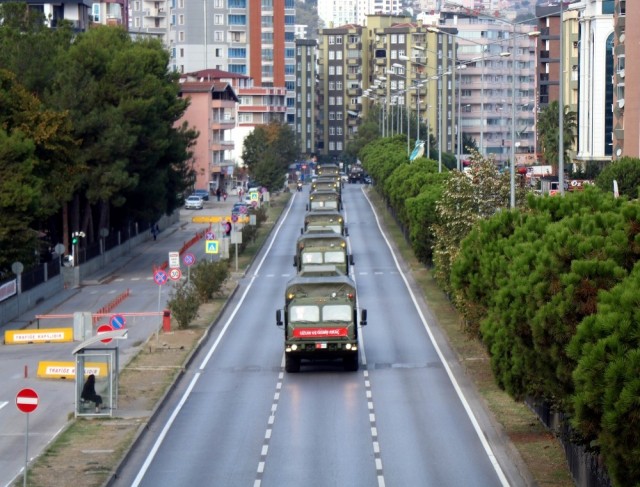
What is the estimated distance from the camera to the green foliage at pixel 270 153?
14475 centimetres

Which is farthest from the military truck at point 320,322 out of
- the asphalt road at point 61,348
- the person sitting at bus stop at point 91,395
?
the person sitting at bus stop at point 91,395

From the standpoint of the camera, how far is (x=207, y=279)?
223 ft

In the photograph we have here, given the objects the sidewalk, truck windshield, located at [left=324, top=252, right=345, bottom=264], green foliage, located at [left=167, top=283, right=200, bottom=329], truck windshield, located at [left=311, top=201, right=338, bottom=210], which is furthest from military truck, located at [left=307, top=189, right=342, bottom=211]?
green foliage, located at [left=167, top=283, right=200, bottom=329]

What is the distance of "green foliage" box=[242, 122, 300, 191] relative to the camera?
145 meters

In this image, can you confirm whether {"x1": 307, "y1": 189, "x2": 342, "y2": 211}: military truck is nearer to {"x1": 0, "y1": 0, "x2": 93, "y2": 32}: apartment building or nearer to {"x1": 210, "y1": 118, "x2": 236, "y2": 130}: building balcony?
{"x1": 0, "y1": 0, "x2": 93, "y2": 32}: apartment building

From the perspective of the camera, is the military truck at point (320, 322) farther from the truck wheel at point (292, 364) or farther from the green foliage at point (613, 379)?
the green foliage at point (613, 379)

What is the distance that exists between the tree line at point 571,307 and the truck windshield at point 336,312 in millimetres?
3700

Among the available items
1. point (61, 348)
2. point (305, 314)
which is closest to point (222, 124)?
point (61, 348)

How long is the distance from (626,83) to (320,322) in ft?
227

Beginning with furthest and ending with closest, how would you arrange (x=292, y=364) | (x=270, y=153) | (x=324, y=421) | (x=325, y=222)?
(x=270, y=153) → (x=325, y=222) → (x=292, y=364) → (x=324, y=421)

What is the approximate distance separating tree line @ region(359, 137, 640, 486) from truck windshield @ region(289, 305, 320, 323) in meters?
4.68

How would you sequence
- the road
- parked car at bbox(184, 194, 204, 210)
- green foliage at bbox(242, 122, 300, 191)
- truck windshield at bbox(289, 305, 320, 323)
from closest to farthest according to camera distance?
the road
truck windshield at bbox(289, 305, 320, 323)
parked car at bbox(184, 194, 204, 210)
green foliage at bbox(242, 122, 300, 191)

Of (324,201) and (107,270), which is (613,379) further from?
(324,201)

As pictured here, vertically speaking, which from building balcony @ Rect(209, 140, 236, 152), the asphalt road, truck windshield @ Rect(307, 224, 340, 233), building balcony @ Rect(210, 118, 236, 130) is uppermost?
building balcony @ Rect(210, 118, 236, 130)
